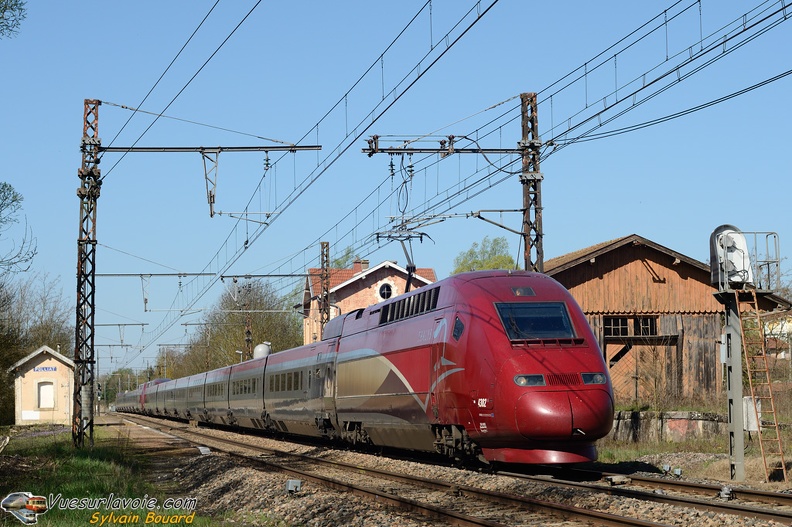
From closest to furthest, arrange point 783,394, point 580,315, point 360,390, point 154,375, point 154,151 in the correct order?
point 580,315, point 360,390, point 154,151, point 783,394, point 154,375

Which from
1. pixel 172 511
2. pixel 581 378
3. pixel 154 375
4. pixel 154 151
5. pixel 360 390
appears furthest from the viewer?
pixel 154 375

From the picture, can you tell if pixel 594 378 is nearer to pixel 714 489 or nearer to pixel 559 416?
pixel 559 416

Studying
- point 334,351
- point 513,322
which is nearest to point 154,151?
point 334,351

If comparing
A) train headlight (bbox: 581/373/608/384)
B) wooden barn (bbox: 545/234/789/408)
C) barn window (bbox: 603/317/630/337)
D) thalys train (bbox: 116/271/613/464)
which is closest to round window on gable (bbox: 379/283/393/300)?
wooden barn (bbox: 545/234/789/408)

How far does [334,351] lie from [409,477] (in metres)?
9.59

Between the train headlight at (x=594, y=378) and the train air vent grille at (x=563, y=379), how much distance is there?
145mm

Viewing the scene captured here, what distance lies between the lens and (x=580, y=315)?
17.2 metres

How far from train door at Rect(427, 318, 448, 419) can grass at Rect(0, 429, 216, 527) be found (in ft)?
17.2

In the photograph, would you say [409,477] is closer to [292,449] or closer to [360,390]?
[360,390]

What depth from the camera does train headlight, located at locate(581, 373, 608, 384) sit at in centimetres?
1606

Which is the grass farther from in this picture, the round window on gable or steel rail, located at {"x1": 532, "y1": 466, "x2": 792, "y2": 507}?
the round window on gable

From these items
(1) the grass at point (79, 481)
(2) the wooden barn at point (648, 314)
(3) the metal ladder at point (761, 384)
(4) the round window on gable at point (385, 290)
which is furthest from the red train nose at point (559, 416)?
(4) the round window on gable at point (385, 290)

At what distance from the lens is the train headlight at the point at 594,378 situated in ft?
52.7

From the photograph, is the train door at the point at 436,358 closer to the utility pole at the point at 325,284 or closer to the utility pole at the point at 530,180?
the utility pole at the point at 530,180
